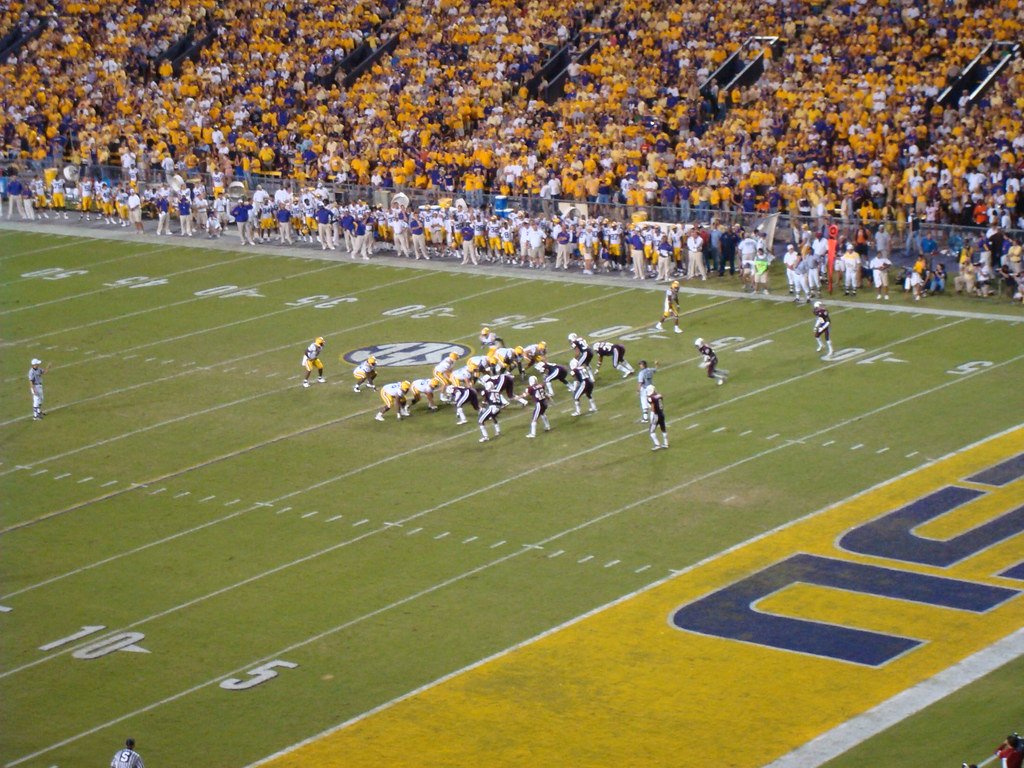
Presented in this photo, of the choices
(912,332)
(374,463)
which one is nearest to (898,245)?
(912,332)

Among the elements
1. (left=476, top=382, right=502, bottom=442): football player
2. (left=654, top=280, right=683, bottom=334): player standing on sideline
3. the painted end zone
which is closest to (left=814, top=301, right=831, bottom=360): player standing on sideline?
(left=654, top=280, right=683, bottom=334): player standing on sideline

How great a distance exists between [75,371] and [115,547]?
976 centimetres

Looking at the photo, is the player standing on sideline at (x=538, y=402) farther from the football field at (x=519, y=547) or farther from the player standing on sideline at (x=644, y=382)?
the player standing on sideline at (x=644, y=382)

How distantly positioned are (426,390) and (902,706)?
12.0 m

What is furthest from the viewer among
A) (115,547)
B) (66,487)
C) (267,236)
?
(267,236)

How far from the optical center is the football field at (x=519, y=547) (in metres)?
17.8

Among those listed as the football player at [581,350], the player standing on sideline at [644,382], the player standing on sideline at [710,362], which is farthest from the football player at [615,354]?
the player standing on sideline at [644,382]

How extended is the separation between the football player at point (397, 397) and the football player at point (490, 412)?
1291 mm

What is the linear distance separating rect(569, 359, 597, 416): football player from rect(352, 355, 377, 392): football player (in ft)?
10.5

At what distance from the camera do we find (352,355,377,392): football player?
2908cm

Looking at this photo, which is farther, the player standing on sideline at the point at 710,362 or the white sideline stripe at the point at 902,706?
the player standing on sideline at the point at 710,362

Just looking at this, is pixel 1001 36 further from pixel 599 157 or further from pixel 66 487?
pixel 66 487

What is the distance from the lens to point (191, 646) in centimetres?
1992

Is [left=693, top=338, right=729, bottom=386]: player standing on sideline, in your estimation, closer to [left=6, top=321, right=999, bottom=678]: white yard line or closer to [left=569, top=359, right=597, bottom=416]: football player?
[left=6, top=321, right=999, bottom=678]: white yard line
